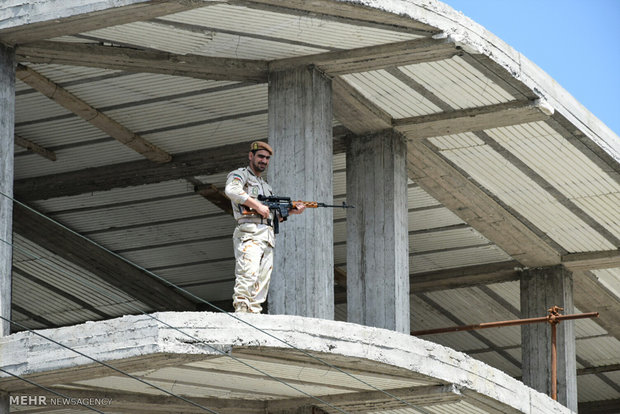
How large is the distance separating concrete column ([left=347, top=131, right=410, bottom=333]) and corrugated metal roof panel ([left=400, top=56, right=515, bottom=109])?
4.70 feet

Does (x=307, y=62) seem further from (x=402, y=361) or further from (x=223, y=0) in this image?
(x=402, y=361)

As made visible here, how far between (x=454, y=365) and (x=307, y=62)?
15.3 ft

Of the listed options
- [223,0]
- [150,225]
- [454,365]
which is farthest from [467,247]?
[223,0]

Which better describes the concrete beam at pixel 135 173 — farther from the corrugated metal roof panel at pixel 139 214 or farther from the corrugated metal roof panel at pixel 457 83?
the corrugated metal roof panel at pixel 457 83

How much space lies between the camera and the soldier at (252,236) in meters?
19.8

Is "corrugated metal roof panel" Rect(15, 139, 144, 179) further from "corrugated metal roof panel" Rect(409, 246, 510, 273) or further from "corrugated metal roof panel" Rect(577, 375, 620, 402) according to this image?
"corrugated metal roof panel" Rect(577, 375, 620, 402)

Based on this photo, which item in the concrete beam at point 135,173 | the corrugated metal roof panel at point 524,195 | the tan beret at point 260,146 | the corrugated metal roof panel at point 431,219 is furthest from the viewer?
the corrugated metal roof panel at point 431,219

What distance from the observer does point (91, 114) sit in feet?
80.1

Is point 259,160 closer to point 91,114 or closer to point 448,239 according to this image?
point 91,114

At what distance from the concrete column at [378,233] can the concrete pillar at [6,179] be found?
5580mm

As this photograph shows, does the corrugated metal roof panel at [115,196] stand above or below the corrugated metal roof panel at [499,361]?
above

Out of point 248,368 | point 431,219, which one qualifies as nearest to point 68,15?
point 248,368

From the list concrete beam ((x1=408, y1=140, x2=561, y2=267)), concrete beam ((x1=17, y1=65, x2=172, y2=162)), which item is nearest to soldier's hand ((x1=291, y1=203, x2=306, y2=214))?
concrete beam ((x1=408, y1=140, x2=561, y2=267))

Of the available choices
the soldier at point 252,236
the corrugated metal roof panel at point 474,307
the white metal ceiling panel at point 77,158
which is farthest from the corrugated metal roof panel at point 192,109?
the corrugated metal roof panel at point 474,307
